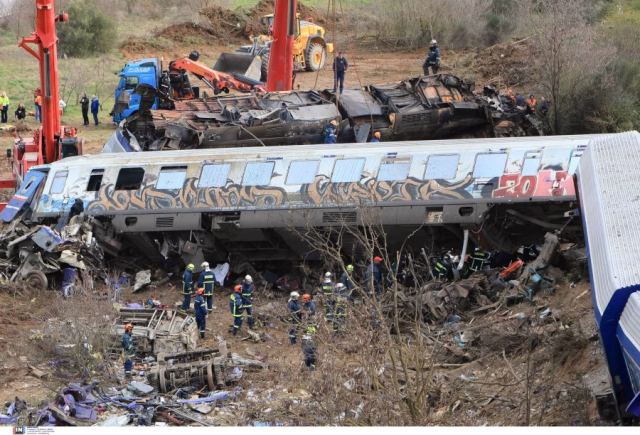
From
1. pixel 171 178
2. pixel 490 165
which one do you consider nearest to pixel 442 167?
pixel 490 165

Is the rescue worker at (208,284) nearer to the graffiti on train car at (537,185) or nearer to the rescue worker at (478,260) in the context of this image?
the rescue worker at (478,260)

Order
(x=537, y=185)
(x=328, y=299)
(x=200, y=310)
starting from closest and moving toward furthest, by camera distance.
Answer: (x=328, y=299) < (x=200, y=310) < (x=537, y=185)

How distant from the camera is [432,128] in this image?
88.6 feet

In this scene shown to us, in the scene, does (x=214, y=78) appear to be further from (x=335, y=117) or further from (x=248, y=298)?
(x=248, y=298)

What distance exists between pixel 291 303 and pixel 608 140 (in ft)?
19.0

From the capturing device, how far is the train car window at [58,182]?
23.2m

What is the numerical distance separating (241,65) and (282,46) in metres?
8.25

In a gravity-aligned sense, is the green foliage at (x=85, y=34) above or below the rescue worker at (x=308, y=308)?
below


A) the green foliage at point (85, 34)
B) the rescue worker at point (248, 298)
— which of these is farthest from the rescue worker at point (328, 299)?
the green foliage at point (85, 34)

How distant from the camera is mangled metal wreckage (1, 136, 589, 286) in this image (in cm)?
2103

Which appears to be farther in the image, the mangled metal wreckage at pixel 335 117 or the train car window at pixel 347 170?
the mangled metal wreckage at pixel 335 117

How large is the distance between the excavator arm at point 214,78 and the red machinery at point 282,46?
459 centimetres

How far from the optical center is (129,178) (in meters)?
22.9
